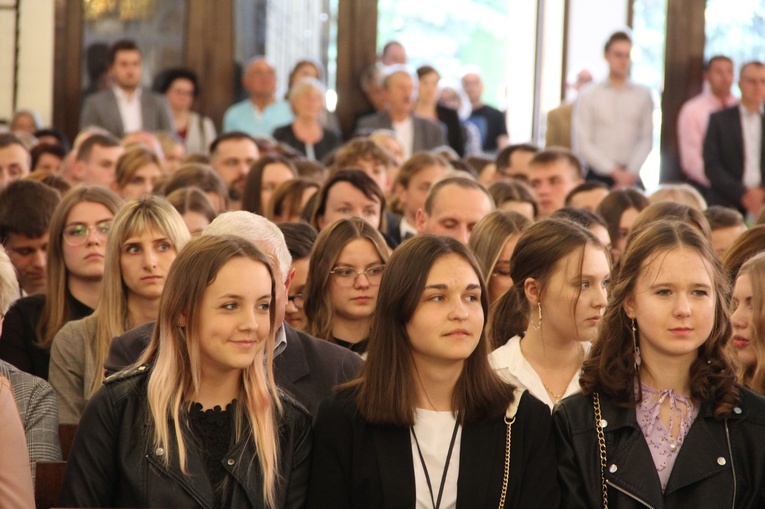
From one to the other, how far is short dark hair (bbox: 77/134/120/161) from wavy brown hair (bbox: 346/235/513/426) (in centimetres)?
485

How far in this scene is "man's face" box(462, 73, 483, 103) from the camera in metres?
12.1

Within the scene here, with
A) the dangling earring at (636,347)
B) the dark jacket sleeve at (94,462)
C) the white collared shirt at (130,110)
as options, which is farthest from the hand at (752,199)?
the dark jacket sleeve at (94,462)

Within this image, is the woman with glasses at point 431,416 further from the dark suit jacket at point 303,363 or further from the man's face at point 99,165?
the man's face at point 99,165

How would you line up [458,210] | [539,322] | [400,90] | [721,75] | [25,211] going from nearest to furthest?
[539,322] < [25,211] < [458,210] < [400,90] < [721,75]

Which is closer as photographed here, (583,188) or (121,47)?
(583,188)

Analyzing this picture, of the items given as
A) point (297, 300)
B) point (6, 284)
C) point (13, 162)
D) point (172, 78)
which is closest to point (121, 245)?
point (297, 300)

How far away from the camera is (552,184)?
7512mm

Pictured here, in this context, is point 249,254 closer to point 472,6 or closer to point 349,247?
point 349,247

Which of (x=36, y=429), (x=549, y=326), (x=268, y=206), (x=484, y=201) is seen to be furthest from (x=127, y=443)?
(x=268, y=206)

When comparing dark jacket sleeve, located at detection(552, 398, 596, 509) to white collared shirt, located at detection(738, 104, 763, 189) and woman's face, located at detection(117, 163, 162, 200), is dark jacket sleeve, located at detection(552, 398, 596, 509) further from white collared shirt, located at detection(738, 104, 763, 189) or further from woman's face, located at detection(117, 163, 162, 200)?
white collared shirt, located at detection(738, 104, 763, 189)

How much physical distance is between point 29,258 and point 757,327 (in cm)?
311

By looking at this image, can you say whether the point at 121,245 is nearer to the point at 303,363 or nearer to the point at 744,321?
the point at 303,363

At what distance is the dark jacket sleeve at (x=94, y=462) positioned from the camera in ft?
9.92

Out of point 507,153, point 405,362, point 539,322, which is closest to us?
point 405,362
